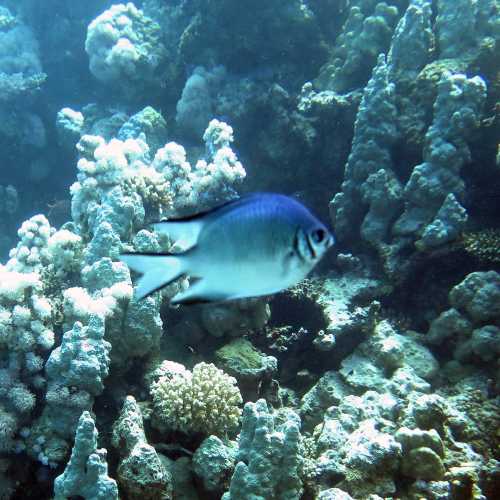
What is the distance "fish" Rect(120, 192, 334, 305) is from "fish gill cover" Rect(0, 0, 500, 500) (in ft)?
0.23

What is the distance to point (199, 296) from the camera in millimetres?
1489

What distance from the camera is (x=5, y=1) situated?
47.8 ft

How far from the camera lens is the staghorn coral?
3.93 m

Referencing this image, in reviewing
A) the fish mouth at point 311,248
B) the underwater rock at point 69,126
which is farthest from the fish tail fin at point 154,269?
the underwater rock at point 69,126

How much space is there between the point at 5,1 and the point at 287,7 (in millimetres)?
11114

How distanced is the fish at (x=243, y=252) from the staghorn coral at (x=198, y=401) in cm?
276

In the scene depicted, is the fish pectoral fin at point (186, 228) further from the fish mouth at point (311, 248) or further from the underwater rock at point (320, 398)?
the underwater rock at point (320, 398)

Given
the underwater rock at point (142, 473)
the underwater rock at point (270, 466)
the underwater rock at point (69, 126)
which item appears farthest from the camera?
the underwater rock at point (69, 126)

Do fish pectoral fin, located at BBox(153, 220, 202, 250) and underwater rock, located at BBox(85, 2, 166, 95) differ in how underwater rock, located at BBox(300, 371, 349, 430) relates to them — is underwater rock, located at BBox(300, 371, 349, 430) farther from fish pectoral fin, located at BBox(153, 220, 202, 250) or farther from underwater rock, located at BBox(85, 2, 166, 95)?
underwater rock, located at BBox(85, 2, 166, 95)

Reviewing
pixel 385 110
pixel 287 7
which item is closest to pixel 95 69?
pixel 287 7

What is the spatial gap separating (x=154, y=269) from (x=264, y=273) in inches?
14.8

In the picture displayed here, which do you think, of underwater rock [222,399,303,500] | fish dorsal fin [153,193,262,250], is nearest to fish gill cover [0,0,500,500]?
underwater rock [222,399,303,500]

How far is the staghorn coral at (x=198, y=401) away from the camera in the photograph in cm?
393

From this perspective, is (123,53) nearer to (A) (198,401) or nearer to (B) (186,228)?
(A) (198,401)
